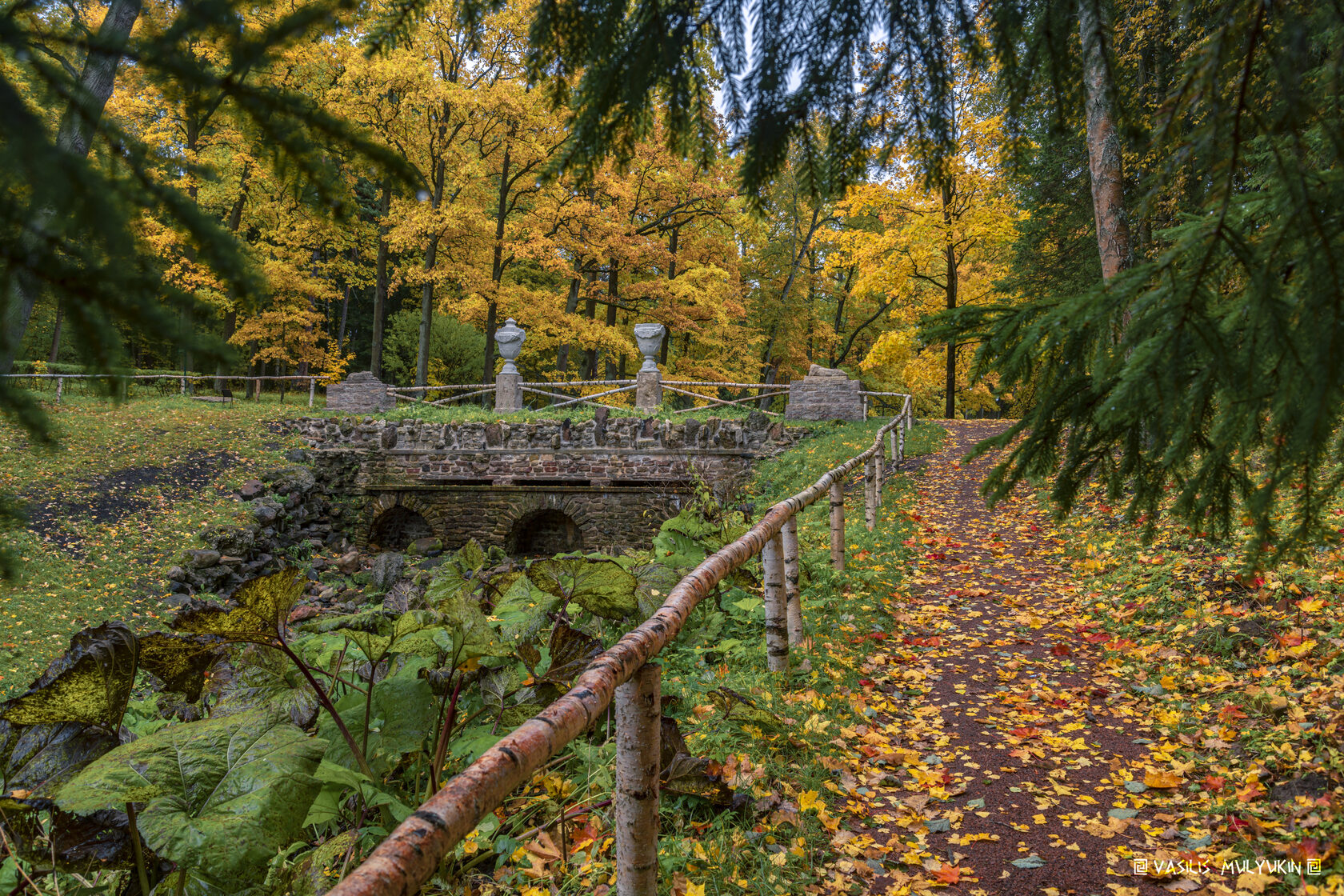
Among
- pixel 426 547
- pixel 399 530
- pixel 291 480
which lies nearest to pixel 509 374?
pixel 399 530

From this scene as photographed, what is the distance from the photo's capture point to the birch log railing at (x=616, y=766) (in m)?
1.14

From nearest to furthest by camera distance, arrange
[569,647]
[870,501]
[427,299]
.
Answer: [569,647], [870,501], [427,299]

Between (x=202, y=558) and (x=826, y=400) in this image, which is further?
(x=826, y=400)

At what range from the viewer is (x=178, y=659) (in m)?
2.40

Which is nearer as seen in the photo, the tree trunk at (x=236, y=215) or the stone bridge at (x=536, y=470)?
the stone bridge at (x=536, y=470)

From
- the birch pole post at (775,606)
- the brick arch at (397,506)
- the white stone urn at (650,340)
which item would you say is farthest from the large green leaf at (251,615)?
the white stone urn at (650,340)

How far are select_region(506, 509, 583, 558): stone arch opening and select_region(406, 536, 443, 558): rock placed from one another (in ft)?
4.70

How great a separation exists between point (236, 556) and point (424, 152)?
1241 centimetres

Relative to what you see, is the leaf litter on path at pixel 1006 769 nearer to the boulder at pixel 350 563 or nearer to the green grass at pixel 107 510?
the green grass at pixel 107 510

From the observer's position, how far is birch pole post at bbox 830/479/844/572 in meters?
5.88

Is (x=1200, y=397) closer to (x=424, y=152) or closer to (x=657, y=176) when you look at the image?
(x=657, y=176)

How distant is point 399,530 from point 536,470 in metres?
3.96

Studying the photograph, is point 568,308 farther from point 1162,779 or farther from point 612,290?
point 1162,779

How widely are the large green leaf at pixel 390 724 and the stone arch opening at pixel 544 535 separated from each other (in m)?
12.6
